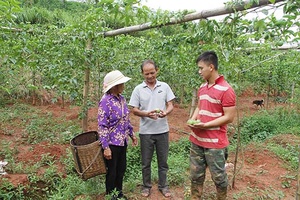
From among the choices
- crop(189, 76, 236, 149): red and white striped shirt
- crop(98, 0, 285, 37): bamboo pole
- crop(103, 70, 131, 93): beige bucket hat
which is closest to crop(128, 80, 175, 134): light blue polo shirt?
crop(103, 70, 131, 93): beige bucket hat

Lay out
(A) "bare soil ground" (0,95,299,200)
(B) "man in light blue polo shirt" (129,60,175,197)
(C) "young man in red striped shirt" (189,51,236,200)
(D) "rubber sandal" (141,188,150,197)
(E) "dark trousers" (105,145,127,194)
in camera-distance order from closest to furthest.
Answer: (C) "young man in red striped shirt" (189,51,236,200) → (E) "dark trousers" (105,145,127,194) → (B) "man in light blue polo shirt" (129,60,175,197) → (D) "rubber sandal" (141,188,150,197) → (A) "bare soil ground" (0,95,299,200)

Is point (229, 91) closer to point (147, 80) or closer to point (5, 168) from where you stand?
point (147, 80)

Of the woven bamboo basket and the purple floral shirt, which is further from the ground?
the purple floral shirt

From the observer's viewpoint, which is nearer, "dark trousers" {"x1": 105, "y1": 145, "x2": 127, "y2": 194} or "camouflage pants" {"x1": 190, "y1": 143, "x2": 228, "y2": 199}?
"camouflage pants" {"x1": 190, "y1": 143, "x2": 228, "y2": 199}

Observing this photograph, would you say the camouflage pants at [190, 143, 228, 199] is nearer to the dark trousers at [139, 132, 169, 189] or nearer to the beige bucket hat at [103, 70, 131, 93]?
the dark trousers at [139, 132, 169, 189]

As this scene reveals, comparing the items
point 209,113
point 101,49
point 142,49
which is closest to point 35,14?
point 142,49

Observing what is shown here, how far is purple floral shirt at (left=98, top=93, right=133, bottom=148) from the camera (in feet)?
9.00

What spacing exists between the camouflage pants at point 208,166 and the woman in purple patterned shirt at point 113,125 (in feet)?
2.60

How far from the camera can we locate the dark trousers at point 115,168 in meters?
2.87

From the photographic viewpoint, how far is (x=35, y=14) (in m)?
9.91

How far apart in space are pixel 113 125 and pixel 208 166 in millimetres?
1050

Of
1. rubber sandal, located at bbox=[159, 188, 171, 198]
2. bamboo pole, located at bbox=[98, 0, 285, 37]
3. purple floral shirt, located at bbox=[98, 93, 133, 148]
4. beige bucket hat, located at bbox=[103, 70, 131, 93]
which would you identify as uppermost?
bamboo pole, located at bbox=[98, 0, 285, 37]

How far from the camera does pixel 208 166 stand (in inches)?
101

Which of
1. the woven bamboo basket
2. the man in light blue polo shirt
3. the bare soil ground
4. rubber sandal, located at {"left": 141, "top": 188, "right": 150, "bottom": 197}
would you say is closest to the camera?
the woven bamboo basket
